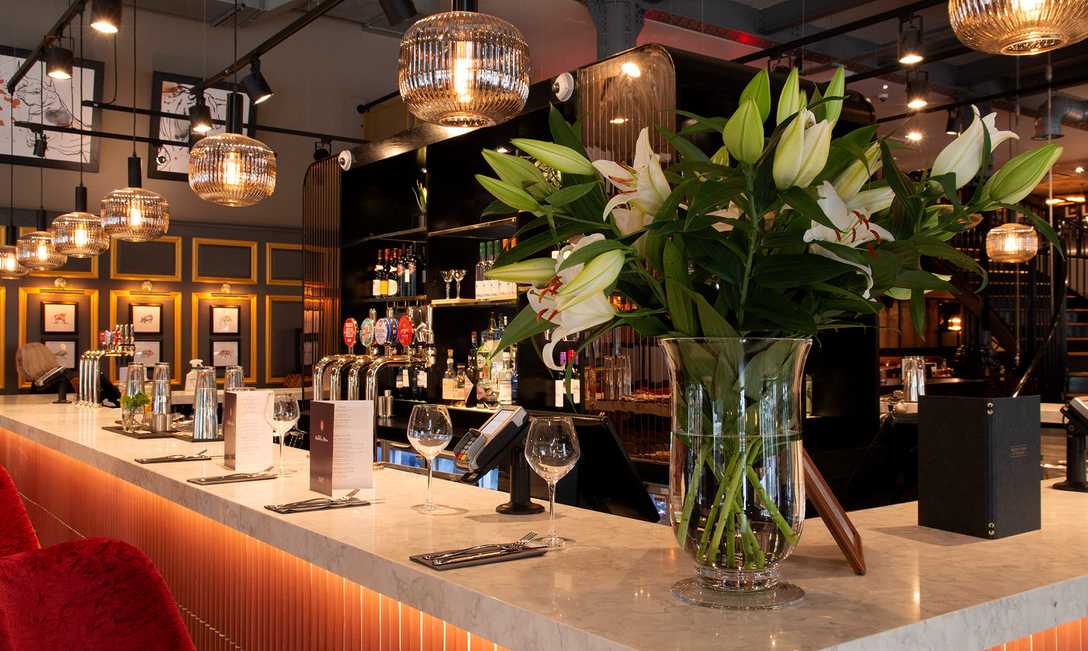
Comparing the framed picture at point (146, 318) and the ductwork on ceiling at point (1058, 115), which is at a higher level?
the ductwork on ceiling at point (1058, 115)

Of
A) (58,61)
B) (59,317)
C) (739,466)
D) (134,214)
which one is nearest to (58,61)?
(58,61)

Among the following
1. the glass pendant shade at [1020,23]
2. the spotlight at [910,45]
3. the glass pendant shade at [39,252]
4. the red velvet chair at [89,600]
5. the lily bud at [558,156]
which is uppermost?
the spotlight at [910,45]

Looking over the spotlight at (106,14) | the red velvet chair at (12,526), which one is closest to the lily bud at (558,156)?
the red velvet chair at (12,526)

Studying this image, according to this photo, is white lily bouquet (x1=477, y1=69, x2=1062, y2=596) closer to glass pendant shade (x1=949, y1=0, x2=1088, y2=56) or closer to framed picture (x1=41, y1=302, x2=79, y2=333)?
glass pendant shade (x1=949, y1=0, x2=1088, y2=56)

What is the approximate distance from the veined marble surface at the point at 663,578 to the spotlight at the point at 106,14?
3495 mm

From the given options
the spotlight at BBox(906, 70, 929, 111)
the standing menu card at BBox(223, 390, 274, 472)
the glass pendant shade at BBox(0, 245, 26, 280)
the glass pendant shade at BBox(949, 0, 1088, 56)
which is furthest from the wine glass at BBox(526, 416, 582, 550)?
the glass pendant shade at BBox(0, 245, 26, 280)

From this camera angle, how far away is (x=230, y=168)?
3.92 m

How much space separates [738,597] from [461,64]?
1.63 meters

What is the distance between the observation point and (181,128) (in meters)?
11.0

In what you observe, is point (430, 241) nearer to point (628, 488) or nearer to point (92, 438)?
point (92, 438)

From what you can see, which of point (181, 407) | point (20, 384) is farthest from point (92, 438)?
point (20, 384)

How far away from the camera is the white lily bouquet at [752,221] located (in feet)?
4.07

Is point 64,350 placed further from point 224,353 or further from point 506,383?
point 506,383

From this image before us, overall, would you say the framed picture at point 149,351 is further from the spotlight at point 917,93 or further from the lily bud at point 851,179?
the lily bud at point 851,179
